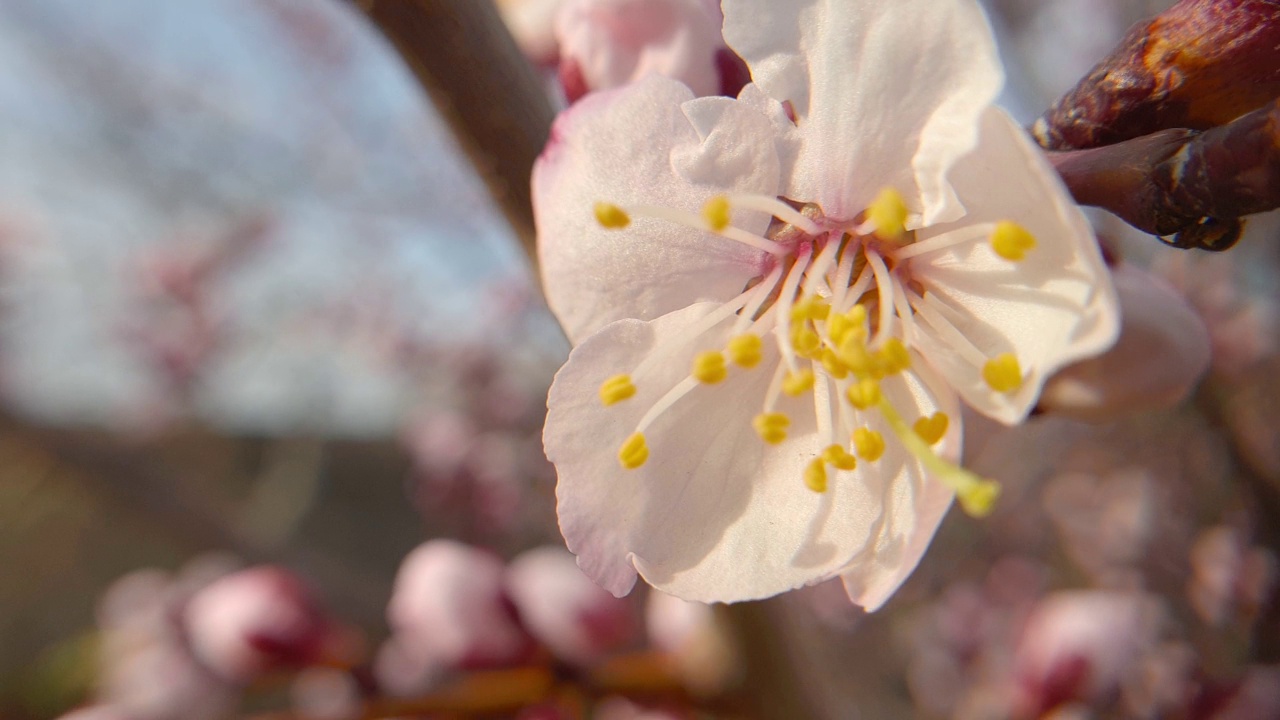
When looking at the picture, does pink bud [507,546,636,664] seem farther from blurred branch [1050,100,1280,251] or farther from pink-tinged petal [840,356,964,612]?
blurred branch [1050,100,1280,251]

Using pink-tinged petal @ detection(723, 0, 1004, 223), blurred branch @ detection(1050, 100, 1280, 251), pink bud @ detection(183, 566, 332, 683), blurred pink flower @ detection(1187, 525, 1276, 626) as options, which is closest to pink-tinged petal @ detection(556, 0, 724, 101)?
pink-tinged petal @ detection(723, 0, 1004, 223)

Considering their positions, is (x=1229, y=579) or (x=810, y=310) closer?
(x=810, y=310)

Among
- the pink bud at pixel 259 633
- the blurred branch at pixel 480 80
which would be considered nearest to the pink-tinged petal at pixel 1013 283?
the blurred branch at pixel 480 80

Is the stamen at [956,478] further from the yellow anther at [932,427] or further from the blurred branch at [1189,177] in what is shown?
the blurred branch at [1189,177]

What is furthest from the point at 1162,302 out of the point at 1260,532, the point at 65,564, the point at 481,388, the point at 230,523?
the point at 65,564

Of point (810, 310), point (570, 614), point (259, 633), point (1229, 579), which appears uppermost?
point (810, 310)

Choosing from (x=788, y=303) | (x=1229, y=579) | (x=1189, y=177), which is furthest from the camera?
(x=1229, y=579)

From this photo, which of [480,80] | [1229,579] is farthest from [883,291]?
[1229,579]

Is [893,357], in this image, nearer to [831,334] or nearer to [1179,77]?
[831,334]

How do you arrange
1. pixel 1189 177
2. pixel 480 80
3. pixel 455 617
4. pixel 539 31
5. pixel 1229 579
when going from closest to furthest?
1. pixel 1189 177
2. pixel 480 80
3. pixel 539 31
4. pixel 455 617
5. pixel 1229 579
